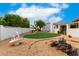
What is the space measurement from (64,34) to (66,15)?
0.40 meters

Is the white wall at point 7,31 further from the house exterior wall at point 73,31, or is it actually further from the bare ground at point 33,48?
the house exterior wall at point 73,31

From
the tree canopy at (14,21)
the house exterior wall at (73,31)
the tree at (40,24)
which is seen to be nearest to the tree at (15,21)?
the tree canopy at (14,21)

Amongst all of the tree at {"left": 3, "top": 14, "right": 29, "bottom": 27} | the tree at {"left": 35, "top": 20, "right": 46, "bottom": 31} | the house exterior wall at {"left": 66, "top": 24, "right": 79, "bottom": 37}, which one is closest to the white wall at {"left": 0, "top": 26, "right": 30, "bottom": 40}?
the tree at {"left": 3, "top": 14, "right": 29, "bottom": 27}

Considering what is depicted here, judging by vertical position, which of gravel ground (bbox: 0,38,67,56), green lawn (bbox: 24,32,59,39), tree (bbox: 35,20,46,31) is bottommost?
gravel ground (bbox: 0,38,67,56)

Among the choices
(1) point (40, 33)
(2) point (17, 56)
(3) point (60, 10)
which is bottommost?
(2) point (17, 56)

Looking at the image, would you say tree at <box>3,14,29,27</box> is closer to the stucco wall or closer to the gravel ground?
the gravel ground

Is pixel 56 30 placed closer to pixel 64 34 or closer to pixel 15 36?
pixel 64 34

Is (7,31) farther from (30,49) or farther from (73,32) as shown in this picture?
(73,32)

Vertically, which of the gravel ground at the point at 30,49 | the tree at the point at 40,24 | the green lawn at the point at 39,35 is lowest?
the gravel ground at the point at 30,49

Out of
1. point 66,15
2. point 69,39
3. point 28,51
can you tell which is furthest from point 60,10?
point 28,51

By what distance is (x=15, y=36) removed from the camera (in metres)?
7.15

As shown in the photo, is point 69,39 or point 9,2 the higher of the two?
point 9,2

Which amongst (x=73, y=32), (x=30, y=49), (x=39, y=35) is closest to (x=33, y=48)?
(x=30, y=49)

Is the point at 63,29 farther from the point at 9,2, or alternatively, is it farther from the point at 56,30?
the point at 9,2
